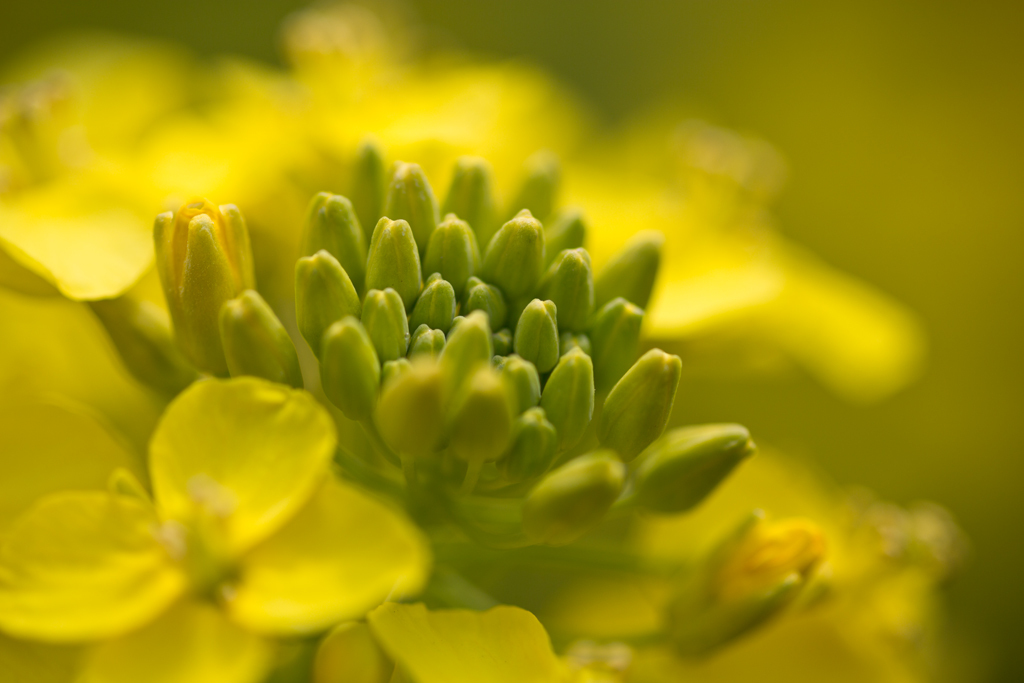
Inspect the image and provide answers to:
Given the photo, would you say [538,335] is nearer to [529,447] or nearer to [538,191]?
[529,447]

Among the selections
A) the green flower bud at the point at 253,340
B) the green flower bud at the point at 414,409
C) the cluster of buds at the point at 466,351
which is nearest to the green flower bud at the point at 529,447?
the cluster of buds at the point at 466,351

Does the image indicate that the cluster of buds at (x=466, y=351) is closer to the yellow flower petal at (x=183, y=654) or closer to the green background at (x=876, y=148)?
the yellow flower petal at (x=183, y=654)

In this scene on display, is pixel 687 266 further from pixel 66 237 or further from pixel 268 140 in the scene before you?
pixel 66 237

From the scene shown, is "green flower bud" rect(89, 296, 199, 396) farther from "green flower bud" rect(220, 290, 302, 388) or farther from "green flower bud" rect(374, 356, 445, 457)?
"green flower bud" rect(374, 356, 445, 457)

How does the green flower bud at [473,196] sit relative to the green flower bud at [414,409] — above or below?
above

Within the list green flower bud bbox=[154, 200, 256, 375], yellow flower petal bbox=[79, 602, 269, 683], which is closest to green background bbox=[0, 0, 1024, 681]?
green flower bud bbox=[154, 200, 256, 375]

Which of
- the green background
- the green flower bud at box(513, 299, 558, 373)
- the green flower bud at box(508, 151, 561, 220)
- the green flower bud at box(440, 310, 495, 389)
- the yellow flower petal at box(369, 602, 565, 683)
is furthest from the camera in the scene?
the green background
